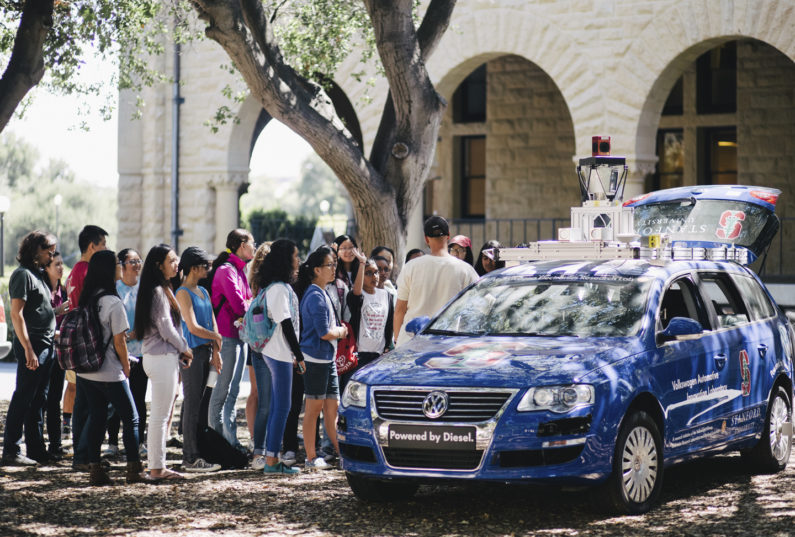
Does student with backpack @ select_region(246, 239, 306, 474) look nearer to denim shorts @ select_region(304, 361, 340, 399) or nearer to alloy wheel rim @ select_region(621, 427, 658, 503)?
denim shorts @ select_region(304, 361, 340, 399)

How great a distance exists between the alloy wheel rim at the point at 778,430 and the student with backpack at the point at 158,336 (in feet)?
14.3

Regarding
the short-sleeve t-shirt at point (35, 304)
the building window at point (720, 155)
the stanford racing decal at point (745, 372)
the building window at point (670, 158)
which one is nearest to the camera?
the stanford racing decal at point (745, 372)

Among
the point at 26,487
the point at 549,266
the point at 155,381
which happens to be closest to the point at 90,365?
the point at 155,381

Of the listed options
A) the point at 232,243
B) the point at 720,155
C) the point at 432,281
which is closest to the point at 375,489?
the point at 432,281

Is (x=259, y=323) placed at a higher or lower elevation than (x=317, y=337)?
higher

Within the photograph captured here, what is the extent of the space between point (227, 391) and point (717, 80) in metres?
14.8

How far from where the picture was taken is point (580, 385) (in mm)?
7426

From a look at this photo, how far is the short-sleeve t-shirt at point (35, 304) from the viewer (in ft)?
32.2

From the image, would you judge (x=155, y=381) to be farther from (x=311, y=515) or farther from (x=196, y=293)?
(x=311, y=515)

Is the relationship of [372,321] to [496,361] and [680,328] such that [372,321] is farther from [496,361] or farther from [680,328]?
[680,328]

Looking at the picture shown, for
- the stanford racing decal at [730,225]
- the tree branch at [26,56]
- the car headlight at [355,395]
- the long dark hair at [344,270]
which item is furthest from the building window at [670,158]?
the car headlight at [355,395]

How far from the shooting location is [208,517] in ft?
26.0

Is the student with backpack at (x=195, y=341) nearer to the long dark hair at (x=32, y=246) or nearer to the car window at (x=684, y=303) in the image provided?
the long dark hair at (x=32, y=246)

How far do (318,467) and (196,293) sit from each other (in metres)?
1.62
